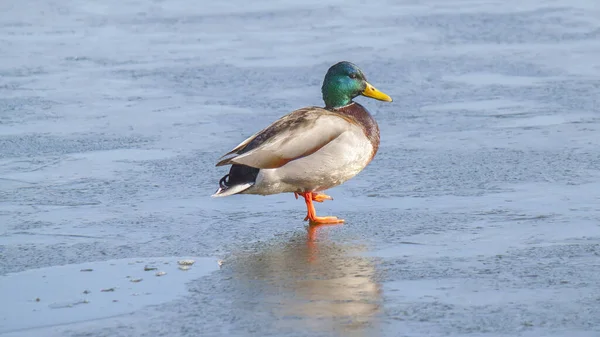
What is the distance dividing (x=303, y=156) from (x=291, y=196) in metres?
0.66

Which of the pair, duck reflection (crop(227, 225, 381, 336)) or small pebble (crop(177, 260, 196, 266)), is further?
small pebble (crop(177, 260, 196, 266))

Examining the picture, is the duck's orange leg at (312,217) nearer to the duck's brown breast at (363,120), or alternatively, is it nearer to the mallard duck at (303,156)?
the mallard duck at (303,156)

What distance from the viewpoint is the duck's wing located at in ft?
18.9

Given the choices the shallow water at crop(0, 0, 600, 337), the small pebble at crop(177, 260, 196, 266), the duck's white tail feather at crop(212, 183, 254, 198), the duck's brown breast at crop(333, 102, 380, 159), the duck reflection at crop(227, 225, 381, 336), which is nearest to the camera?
the duck reflection at crop(227, 225, 381, 336)

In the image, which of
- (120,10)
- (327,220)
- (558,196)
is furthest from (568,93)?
(120,10)

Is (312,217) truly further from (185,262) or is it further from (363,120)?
(185,262)

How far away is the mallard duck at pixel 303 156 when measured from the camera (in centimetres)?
578

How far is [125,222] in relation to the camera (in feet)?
19.0

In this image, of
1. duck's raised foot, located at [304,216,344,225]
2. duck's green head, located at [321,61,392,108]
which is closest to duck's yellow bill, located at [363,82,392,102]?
duck's green head, located at [321,61,392,108]

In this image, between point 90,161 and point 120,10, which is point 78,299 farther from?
point 120,10

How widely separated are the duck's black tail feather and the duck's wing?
0.07 metres

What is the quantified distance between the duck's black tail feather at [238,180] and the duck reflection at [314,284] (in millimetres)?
411

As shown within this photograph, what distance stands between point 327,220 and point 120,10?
7348 millimetres

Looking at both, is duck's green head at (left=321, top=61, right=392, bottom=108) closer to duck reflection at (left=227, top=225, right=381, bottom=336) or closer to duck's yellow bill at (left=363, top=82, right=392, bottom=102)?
duck's yellow bill at (left=363, top=82, right=392, bottom=102)
